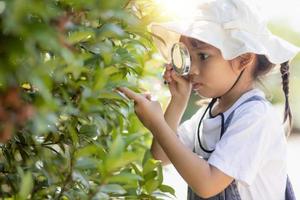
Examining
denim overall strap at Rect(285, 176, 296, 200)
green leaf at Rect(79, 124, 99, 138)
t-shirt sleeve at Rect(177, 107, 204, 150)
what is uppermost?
green leaf at Rect(79, 124, 99, 138)

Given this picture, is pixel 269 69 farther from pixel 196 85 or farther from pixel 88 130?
pixel 88 130

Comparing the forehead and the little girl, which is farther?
the forehead

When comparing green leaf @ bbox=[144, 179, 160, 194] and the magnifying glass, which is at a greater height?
the magnifying glass

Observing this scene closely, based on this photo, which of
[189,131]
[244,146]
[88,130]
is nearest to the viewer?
[88,130]

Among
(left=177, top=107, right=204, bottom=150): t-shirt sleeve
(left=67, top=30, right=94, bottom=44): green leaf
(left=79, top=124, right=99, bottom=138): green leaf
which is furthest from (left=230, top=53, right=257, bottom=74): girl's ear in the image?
(left=67, top=30, right=94, bottom=44): green leaf

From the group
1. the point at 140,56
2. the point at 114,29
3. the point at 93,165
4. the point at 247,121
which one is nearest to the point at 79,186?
the point at 93,165

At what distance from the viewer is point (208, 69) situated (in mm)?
1733

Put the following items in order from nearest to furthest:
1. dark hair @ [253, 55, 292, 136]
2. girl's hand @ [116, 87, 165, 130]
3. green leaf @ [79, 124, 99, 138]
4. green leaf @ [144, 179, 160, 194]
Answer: green leaf @ [79, 124, 99, 138] → green leaf @ [144, 179, 160, 194] → girl's hand @ [116, 87, 165, 130] → dark hair @ [253, 55, 292, 136]

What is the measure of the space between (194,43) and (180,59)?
2.9 inches

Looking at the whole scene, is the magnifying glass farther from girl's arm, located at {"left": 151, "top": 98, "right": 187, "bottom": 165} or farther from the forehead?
girl's arm, located at {"left": 151, "top": 98, "right": 187, "bottom": 165}

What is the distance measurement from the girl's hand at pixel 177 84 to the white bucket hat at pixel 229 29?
0.23 feet

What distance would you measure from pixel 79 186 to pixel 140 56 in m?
0.47

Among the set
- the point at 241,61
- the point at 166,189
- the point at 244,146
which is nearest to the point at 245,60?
the point at 241,61

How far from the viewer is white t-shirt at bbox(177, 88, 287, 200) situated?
1.65 meters
